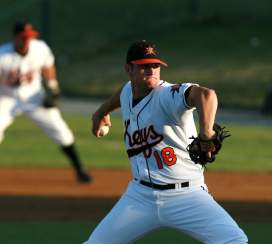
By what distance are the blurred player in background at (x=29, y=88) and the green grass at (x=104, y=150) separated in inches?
113

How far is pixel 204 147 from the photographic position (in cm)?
607

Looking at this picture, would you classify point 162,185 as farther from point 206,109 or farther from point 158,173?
point 206,109

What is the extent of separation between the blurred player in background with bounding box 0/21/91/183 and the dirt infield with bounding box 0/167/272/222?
0.82 m

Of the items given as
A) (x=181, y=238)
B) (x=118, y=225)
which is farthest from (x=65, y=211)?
(x=118, y=225)

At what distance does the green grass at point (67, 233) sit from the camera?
9289 millimetres

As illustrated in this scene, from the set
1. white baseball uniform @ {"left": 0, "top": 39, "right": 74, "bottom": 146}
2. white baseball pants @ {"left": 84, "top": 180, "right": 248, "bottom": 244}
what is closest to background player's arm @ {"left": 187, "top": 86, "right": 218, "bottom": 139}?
white baseball pants @ {"left": 84, "top": 180, "right": 248, "bottom": 244}

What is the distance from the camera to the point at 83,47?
133 ft

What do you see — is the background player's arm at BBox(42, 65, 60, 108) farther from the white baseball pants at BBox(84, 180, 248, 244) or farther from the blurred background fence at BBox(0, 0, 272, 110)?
the blurred background fence at BBox(0, 0, 272, 110)

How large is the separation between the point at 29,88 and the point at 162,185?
6378mm

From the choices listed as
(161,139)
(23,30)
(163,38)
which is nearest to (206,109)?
(161,139)

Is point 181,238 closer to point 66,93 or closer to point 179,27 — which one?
point 66,93

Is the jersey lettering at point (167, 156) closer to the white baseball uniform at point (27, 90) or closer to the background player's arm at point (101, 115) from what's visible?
the background player's arm at point (101, 115)

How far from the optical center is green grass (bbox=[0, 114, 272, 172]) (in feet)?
51.8

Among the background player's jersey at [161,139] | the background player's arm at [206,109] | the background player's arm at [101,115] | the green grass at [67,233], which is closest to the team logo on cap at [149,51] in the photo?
the background player's jersey at [161,139]
